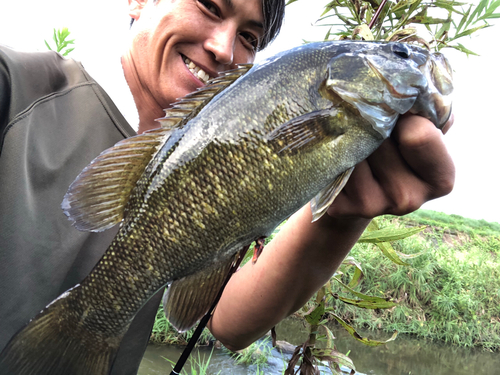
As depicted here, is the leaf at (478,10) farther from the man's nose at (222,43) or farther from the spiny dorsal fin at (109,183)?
the spiny dorsal fin at (109,183)

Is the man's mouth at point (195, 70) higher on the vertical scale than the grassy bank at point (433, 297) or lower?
higher

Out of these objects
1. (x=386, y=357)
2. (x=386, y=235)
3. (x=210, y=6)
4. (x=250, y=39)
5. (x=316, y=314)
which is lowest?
(x=386, y=357)

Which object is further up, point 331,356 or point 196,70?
point 196,70

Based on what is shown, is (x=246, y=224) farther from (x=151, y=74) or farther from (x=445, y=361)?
(x=445, y=361)

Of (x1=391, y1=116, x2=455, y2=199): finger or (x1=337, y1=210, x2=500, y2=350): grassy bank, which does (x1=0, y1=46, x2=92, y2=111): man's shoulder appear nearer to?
(x1=391, y1=116, x2=455, y2=199): finger

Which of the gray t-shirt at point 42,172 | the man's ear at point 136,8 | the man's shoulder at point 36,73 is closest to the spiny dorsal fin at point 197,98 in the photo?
the gray t-shirt at point 42,172

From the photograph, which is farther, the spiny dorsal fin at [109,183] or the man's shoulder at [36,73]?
the man's shoulder at [36,73]

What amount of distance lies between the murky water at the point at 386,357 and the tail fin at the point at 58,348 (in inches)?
110

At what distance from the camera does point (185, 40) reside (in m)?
1.72

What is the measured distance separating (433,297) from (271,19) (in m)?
6.39

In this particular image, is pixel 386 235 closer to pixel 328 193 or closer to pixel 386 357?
pixel 328 193

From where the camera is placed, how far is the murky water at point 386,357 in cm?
377

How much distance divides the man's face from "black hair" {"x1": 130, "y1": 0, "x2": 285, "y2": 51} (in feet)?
0.21

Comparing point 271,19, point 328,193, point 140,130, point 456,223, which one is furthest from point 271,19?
point 456,223
